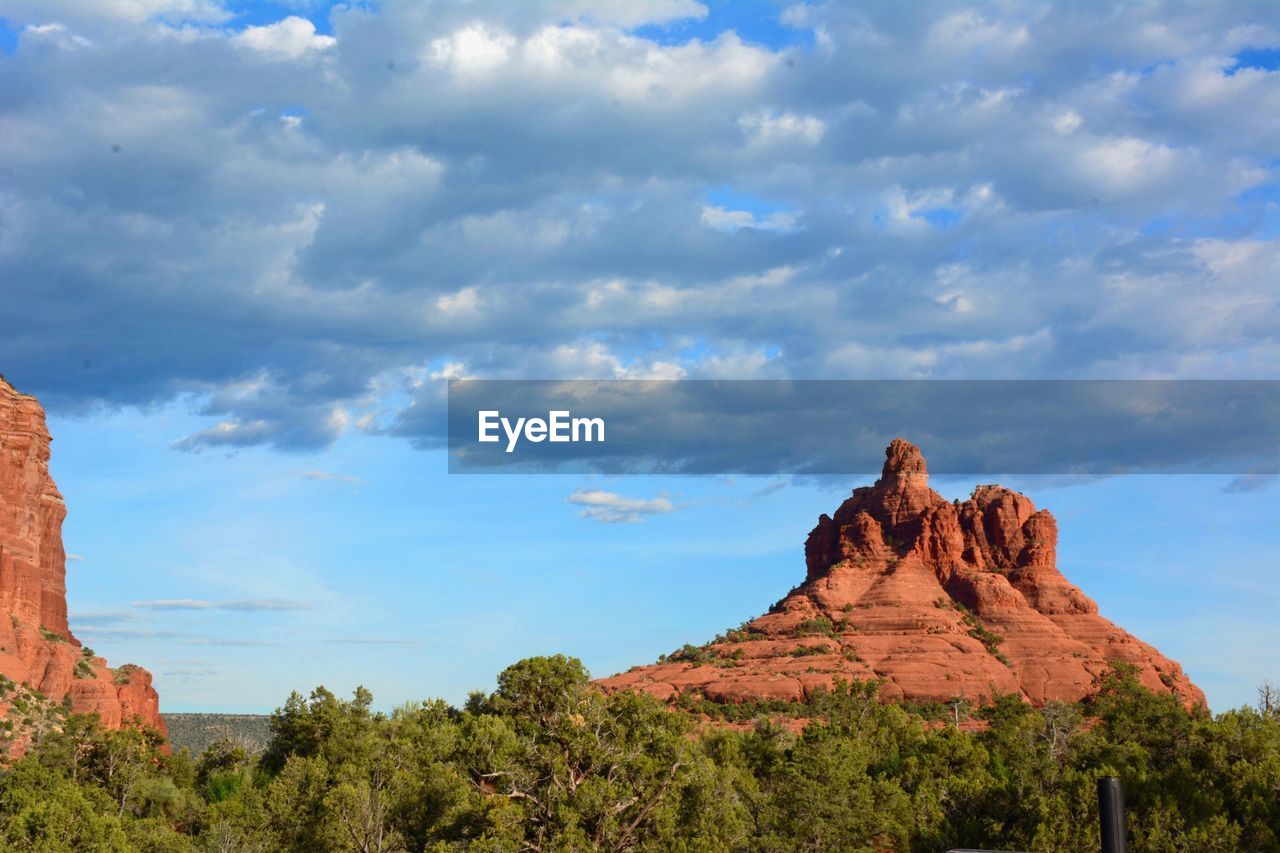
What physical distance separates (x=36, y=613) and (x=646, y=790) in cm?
14555

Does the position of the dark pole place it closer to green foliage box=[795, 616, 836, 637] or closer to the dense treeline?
the dense treeline

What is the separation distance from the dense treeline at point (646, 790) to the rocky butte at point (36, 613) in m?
57.7

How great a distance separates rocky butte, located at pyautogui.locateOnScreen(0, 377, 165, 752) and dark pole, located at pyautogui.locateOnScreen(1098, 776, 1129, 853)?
146320mm

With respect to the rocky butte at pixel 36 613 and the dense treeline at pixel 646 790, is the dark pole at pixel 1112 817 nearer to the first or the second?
the dense treeline at pixel 646 790

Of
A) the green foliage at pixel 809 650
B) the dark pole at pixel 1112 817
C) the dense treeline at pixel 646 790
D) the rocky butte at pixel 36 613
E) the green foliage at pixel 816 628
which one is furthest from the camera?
the green foliage at pixel 816 628

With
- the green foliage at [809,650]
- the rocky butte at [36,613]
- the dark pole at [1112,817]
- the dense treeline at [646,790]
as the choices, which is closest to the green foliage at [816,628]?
the green foliage at [809,650]

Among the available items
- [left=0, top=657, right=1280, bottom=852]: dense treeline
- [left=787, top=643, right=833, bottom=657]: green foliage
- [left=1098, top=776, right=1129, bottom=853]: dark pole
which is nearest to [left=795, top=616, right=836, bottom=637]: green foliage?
[left=787, top=643, right=833, bottom=657]: green foliage

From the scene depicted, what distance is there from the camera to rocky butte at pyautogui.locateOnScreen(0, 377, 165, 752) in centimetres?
15475

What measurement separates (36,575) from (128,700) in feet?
75.8

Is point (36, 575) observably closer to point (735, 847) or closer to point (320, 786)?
point (320, 786)

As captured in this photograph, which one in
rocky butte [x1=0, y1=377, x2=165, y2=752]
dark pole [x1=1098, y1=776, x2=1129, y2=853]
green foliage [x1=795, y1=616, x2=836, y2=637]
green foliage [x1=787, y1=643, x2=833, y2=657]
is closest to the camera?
dark pole [x1=1098, y1=776, x2=1129, y2=853]

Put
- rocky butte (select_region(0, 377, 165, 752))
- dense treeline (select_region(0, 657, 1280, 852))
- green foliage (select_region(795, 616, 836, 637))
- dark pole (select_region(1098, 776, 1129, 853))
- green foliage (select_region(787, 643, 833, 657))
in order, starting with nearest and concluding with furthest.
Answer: dark pole (select_region(1098, 776, 1129, 853)), dense treeline (select_region(0, 657, 1280, 852)), rocky butte (select_region(0, 377, 165, 752)), green foliage (select_region(787, 643, 833, 657)), green foliage (select_region(795, 616, 836, 637))

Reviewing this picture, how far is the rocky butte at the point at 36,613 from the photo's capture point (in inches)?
6093

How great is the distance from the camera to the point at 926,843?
63.2 meters
